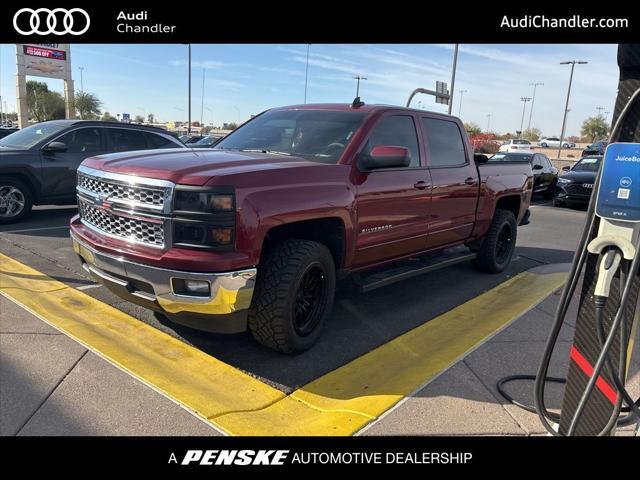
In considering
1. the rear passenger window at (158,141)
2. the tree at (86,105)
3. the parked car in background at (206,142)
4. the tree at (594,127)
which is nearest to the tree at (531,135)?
the tree at (594,127)

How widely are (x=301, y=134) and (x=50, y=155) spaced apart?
569 centimetres

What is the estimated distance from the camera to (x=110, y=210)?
346cm

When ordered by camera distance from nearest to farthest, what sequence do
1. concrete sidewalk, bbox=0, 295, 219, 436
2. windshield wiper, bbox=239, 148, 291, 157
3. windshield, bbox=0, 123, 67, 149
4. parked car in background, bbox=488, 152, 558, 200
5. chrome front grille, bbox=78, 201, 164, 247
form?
1. concrete sidewalk, bbox=0, 295, 219, 436
2. chrome front grille, bbox=78, 201, 164, 247
3. windshield wiper, bbox=239, 148, 291, 157
4. windshield, bbox=0, 123, 67, 149
5. parked car in background, bbox=488, 152, 558, 200

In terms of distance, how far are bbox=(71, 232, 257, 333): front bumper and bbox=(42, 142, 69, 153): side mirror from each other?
220 inches

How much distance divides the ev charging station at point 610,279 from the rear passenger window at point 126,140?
8.36 m

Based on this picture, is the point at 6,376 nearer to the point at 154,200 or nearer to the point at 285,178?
the point at 154,200

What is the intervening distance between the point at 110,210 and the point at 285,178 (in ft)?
4.12

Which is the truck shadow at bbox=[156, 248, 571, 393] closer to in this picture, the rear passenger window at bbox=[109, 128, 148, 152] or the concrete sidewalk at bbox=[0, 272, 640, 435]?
the concrete sidewalk at bbox=[0, 272, 640, 435]

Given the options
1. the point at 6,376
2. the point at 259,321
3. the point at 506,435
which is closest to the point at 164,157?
the point at 259,321

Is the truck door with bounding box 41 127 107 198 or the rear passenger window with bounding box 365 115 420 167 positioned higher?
the rear passenger window with bounding box 365 115 420 167

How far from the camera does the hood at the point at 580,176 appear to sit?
1397 centimetres

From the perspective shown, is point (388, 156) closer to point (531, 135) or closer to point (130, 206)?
point (130, 206)

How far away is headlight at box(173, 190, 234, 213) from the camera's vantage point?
3.06 m
